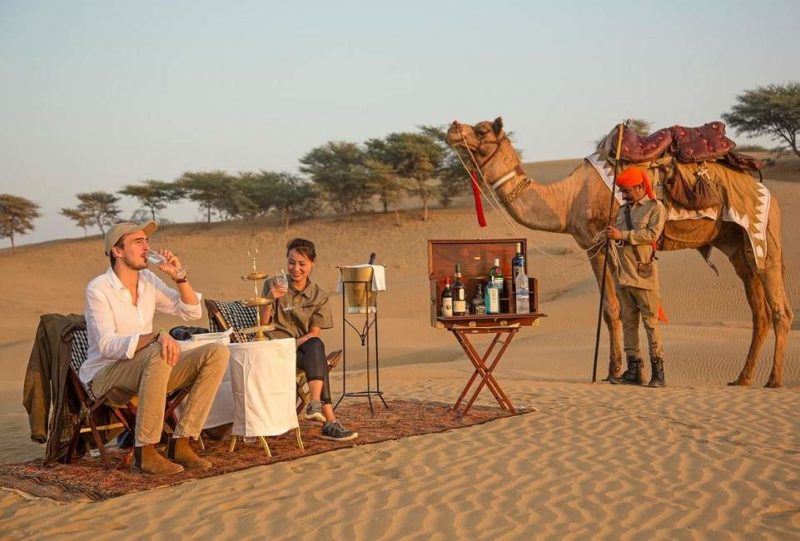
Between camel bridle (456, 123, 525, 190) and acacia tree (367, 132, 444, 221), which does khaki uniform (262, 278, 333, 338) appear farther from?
acacia tree (367, 132, 444, 221)

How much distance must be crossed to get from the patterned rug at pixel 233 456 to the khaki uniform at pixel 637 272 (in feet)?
7.12

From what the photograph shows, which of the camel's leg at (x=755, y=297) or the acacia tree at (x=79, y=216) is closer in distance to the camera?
the camel's leg at (x=755, y=297)

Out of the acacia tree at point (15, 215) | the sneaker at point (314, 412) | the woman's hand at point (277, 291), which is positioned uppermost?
the acacia tree at point (15, 215)

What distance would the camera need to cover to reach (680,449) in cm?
632

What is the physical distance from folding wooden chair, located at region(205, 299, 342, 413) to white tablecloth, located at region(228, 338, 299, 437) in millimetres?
568

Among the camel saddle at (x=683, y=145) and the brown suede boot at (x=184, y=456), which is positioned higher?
the camel saddle at (x=683, y=145)

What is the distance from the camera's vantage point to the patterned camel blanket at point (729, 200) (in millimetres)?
9812

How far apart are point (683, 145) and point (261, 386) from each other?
6.21m

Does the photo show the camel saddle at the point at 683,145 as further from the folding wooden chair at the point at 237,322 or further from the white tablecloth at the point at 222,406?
the white tablecloth at the point at 222,406

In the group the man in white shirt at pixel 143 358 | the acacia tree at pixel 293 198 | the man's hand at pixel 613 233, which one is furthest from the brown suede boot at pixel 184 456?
the acacia tree at pixel 293 198

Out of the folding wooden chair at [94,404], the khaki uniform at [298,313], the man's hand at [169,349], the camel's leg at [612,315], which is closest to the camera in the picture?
the man's hand at [169,349]

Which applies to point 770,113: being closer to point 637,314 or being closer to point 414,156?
point 414,156

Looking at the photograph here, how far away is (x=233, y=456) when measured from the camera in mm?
6289

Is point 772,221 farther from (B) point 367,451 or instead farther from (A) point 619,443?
(B) point 367,451
